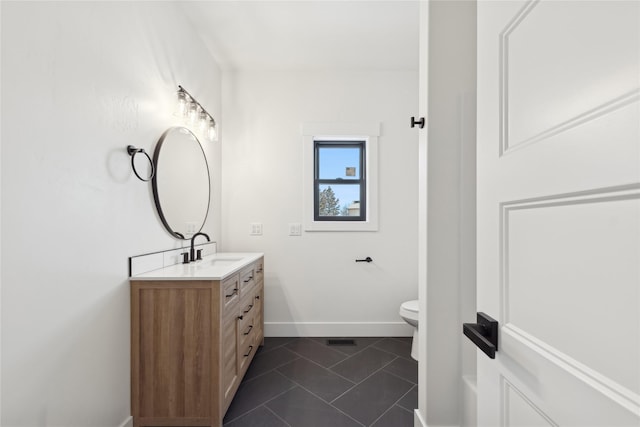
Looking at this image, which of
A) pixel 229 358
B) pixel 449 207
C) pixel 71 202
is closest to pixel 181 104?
pixel 71 202

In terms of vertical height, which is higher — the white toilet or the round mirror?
the round mirror

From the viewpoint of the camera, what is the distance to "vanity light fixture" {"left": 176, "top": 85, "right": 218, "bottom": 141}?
1914 mm

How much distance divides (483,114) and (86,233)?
1.49 meters

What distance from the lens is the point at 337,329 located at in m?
2.73

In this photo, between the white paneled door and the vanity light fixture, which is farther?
the vanity light fixture

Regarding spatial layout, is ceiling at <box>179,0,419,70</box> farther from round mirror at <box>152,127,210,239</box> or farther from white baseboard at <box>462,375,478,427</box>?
white baseboard at <box>462,375,478,427</box>

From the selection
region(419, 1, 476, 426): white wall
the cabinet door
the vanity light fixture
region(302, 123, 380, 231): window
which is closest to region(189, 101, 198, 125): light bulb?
the vanity light fixture

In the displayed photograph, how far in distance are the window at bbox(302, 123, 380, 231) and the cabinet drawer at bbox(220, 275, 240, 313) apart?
3.66 ft

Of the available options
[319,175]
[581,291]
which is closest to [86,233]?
[581,291]

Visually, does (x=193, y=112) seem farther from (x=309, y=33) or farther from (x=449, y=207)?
(x=449, y=207)

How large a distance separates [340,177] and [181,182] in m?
1.49

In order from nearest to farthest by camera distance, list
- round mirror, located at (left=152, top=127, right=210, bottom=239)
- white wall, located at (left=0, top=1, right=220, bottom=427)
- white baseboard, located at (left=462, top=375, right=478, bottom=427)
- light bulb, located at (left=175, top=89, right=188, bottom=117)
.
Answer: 1. white wall, located at (left=0, top=1, right=220, bottom=427)
2. white baseboard, located at (left=462, top=375, right=478, bottom=427)
3. round mirror, located at (left=152, top=127, right=210, bottom=239)
4. light bulb, located at (left=175, top=89, right=188, bottom=117)

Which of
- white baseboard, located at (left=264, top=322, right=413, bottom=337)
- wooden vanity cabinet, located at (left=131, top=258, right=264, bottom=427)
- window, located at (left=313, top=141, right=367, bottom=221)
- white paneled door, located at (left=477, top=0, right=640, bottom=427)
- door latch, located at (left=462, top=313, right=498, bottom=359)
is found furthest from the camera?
window, located at (left=313, top=141, right=367, bottom=221)

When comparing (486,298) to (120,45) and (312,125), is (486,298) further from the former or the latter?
(312,125)
